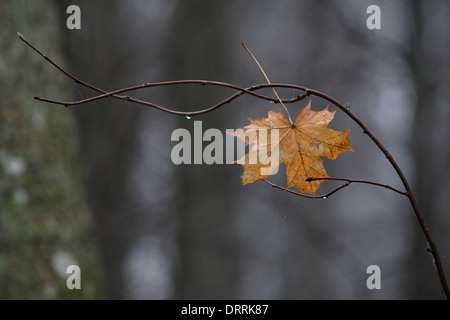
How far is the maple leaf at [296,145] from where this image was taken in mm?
659

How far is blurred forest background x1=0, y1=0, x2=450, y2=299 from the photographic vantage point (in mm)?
→ 3605

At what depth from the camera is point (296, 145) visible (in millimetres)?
689

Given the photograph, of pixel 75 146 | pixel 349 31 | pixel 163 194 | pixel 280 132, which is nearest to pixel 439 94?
pixel 349 31

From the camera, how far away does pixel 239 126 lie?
4.11 m

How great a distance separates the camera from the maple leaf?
26.0 inches

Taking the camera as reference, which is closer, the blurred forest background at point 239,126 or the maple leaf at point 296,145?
Result: the maple leaf at point 296,145

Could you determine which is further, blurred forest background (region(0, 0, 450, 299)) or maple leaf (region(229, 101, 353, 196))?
blurred forest background (region(0, 0, 450, 299))

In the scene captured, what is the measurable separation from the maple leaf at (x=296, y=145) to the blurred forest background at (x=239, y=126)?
2593mm

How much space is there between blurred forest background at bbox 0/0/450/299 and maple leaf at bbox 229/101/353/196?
8.51 ft

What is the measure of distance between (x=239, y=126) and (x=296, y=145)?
3.44m

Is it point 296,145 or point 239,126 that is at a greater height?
point 239,126

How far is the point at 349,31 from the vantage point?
12.4 feet

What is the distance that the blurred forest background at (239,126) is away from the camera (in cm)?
361

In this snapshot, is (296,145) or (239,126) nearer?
(296,145)
